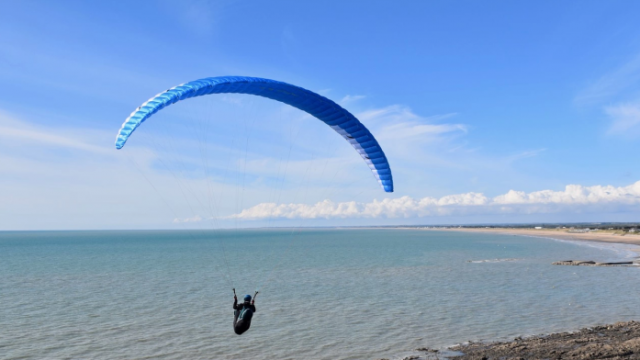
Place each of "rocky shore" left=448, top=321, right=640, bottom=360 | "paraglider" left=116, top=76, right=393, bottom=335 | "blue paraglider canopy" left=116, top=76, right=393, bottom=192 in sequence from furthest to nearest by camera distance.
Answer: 1. "rocky shore" left=448, top=321, right=640, bottom=360
2. "blue paraglider canopy" left=116, top=76, right=393, bottom=192
3. "paraglider" left=116, top=76, right=393, bottom=335

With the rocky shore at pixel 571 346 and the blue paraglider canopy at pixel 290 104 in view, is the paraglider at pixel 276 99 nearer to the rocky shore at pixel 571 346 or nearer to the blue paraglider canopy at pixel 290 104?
the blue paraglider canopy at pixel 290 104

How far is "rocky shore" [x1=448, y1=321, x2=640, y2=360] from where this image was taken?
1177cm

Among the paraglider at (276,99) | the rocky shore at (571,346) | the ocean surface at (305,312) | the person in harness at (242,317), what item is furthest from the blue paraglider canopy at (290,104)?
the rocky shore at (571,346)

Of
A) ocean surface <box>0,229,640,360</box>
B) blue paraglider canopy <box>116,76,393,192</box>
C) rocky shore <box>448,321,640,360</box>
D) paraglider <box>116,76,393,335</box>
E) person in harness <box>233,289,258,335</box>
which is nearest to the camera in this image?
person in harness <box>233,289,258,335</box>

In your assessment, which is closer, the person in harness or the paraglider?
the person in harness

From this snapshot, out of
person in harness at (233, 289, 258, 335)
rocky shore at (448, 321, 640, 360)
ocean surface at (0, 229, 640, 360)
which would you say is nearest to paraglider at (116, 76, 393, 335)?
person in harness at (233, 289, 258, 335)

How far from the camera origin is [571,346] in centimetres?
1294

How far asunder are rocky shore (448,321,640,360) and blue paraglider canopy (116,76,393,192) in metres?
6.12

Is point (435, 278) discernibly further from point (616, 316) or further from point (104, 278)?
point (104, 278)

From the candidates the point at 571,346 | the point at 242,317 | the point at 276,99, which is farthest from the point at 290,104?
the point at 571,346

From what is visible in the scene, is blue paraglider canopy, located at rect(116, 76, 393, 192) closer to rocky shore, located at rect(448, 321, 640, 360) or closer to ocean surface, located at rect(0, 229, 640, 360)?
ocean surface, located at rect(0, 229, 640, 360)

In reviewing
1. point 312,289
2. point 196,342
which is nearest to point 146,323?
point 196,342

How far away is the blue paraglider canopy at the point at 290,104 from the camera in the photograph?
1130 centimetres

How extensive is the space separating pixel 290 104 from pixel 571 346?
421 inches
